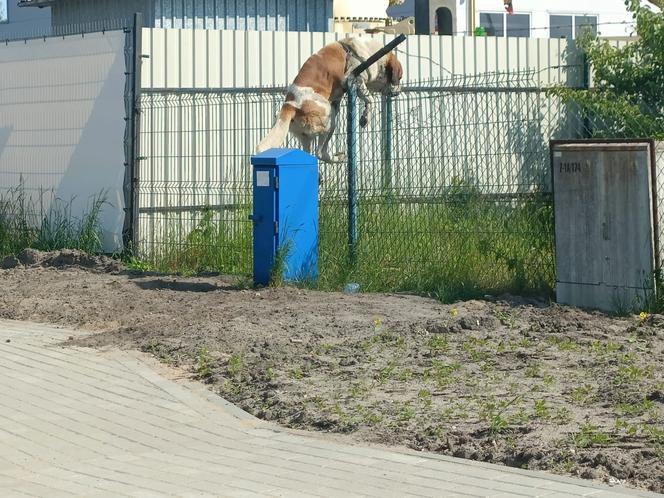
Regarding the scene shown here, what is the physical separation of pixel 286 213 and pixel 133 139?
3.33m

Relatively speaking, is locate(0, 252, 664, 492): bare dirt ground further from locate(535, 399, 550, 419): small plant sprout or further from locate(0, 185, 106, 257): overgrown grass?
locate(0, 185, 106, 257): overgrown grass

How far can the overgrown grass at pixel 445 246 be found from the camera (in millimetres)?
11555

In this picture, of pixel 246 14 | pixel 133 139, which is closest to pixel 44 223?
pixel 133 139

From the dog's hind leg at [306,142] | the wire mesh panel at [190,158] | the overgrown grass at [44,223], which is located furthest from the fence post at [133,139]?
the dog's hind leg at [306,142]

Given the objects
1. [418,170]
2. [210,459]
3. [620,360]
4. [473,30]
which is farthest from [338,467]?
[473,30]

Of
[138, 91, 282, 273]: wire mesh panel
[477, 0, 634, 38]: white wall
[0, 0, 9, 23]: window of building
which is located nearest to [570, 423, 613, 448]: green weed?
[138, 91, 282, 273]: wire mesh panel

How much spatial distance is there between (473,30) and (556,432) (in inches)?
737

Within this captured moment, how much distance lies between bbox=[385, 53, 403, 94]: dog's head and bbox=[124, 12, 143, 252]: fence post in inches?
125

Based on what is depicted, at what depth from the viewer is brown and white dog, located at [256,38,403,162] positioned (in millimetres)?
12672

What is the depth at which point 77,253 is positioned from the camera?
14.4 meters

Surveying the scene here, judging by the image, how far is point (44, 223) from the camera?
15.6m

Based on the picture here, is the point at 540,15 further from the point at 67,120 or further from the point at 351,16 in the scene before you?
the point at 67,120

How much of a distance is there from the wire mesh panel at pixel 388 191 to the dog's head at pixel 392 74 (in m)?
0.17

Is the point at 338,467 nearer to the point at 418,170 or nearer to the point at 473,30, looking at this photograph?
the point at 418,170
